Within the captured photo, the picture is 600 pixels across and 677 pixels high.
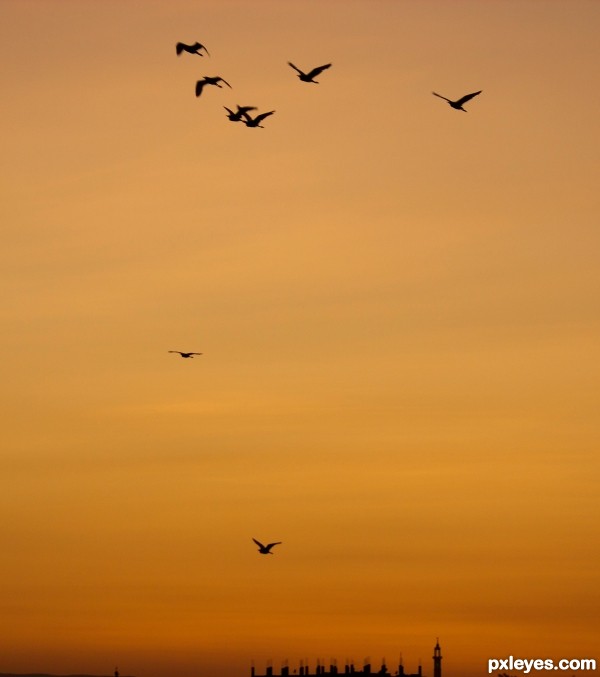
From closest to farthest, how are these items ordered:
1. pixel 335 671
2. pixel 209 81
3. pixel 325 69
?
1. pixel 325 69
2. pixel 209 81
3. pixel 335 671

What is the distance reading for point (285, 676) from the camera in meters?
182

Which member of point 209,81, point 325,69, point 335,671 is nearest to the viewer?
point 325,69

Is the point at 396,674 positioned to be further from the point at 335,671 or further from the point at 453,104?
the point at 453,104

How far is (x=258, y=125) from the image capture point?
107 m

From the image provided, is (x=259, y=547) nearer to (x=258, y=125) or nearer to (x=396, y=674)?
(x=258, y=125)

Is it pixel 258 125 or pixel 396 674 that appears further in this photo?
pixel 396 674

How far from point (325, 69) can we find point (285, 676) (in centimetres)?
9398

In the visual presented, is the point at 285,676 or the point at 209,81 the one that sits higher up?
the point at 209,81

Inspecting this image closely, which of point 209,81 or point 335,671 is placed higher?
point 209,81

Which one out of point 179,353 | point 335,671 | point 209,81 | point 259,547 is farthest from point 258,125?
point 335,671

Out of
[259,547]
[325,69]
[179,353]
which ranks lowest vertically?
[259,547]

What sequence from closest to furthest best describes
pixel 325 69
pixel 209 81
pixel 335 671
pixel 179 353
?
1. pixel 325 69
2. pixel 209 81
3. pixel 179 353
4. pixel 335 671

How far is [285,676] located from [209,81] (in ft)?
283

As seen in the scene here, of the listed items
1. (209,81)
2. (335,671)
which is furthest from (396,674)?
(209,81)
